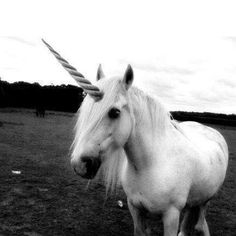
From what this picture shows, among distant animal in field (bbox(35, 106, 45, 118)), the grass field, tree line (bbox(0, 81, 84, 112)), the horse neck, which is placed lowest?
tree line (bbox(0, 81, 84, 112))

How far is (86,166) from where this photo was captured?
2.35 metres

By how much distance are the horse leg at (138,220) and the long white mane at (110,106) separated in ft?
1.00

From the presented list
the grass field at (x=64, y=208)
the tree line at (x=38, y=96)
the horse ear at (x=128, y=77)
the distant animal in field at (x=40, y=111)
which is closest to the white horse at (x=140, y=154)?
the horse ear at (x=128, y=77)

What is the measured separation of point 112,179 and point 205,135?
68.5 inches

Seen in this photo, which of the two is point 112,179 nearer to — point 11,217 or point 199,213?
point 199,213

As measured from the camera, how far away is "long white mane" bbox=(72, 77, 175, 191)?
246 centimetres

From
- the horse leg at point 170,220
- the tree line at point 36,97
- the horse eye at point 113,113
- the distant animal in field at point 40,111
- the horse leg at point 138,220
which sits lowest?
the tree line at point 36,97

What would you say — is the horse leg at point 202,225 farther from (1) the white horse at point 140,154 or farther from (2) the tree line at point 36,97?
(2) the tree line at point 36,97

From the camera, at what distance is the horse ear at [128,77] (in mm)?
2559

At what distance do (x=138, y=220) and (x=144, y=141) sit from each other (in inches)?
32.4

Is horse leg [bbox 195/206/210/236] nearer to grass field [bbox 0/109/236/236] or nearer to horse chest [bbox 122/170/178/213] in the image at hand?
grass field [bbox 0/109/236/236]

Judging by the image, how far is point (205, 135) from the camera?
14.4 feet

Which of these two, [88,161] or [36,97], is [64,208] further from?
[36,97]

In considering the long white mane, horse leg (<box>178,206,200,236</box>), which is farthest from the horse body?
horse leg (<box>178,206,200,236</box>)
